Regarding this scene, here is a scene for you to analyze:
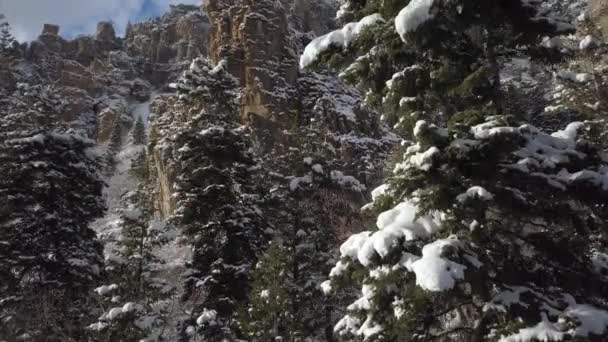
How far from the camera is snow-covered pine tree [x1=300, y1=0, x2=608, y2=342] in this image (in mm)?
5793

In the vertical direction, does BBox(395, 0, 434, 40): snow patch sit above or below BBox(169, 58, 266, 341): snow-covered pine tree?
above

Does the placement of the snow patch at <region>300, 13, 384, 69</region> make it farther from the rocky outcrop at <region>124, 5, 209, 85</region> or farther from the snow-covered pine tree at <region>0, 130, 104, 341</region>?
the rocky outcrop at <region>124, 5, 209, 85</region>

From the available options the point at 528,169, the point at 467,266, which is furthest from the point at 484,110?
the point at 467,266

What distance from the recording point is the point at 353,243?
21.9 ft

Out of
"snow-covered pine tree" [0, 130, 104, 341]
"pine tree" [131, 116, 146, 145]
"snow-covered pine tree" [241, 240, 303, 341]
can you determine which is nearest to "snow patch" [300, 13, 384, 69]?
"snow-covered pine tree" [241, 240, 303, 341]

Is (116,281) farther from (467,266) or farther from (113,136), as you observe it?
(113,136)

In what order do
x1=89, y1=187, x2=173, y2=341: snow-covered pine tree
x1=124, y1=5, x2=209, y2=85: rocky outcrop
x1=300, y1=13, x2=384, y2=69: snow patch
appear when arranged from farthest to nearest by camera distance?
x1=124, y1=5, x2=209, y2=85: rocky outcrop < x1=89, y1=187, x2=173, y2=341: snow-covered pine tree < x1=300, y1=13, x2=384, y2=69: snow patch

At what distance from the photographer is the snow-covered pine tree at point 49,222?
54.1 feet

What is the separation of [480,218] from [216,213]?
41.2 feet

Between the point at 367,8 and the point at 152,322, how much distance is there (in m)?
9.07

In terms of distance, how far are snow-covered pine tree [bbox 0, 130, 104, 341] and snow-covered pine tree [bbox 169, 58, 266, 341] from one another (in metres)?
3.39

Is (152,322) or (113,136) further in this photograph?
(113,136)

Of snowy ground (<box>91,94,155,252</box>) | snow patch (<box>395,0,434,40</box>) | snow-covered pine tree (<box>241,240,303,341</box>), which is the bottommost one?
snowy ground (<box>91,94,155,252</box>)

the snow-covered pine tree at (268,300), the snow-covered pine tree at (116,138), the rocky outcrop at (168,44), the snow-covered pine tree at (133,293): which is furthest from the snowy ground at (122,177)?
the snow-covered pine tree at (268,300)
